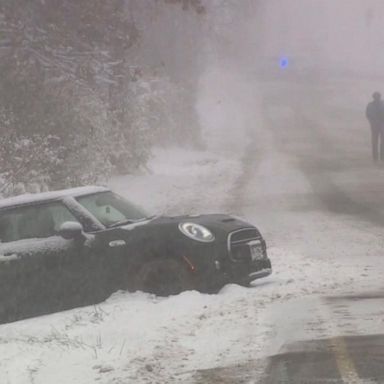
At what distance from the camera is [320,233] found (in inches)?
542

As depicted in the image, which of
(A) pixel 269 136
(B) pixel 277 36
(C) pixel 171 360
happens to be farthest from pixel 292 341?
(B) pixel 277 36

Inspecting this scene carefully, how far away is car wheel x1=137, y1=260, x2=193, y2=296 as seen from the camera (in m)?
8.73

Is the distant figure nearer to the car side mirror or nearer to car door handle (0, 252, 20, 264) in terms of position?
the car side mirror

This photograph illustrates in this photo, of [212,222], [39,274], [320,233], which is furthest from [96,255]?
[320,233]

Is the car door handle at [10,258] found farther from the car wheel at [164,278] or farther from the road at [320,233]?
the road at [320,233]

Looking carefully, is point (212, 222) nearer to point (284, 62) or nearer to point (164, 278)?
point (164, 278)

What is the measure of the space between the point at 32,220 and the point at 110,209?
0.94 m

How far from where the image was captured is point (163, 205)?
18375 millimetres

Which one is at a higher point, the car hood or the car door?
the car hood

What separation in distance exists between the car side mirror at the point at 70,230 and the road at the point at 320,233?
226 centimetres

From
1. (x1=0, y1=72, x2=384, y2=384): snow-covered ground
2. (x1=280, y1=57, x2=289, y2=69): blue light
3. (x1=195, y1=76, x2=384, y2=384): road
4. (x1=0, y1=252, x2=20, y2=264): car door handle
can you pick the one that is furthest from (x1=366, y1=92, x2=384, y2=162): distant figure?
(x1=280, y1=57, x2=289, y2=69): blue light

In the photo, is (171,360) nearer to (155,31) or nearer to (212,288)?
(212,288)

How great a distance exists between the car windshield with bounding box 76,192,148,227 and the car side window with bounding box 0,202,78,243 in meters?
0.29

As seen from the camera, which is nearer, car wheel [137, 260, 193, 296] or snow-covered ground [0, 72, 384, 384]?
snow-covered ground [0, 72, 384, 384]
